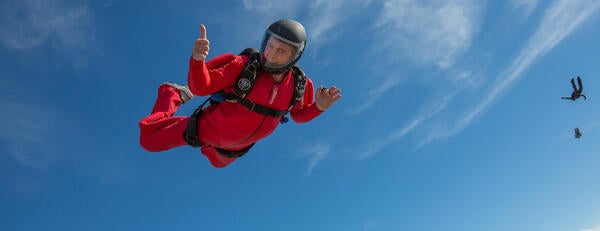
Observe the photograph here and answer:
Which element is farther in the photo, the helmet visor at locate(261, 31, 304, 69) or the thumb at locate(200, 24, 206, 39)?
the helmet visor at locate(261, 31, 304, 69)

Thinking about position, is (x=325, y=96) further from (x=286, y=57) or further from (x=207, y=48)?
(x=207, y=48)

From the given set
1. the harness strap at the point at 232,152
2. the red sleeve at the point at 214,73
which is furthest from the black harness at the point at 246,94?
the harness strap at the point at 232,152

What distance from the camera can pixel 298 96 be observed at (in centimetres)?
750

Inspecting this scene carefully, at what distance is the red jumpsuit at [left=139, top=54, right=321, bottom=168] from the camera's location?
267 inches

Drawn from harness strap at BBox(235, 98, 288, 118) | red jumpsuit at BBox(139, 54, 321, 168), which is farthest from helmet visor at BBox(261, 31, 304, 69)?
harness strap at BBox(235, 98, 288, 118)

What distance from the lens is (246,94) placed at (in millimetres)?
6930

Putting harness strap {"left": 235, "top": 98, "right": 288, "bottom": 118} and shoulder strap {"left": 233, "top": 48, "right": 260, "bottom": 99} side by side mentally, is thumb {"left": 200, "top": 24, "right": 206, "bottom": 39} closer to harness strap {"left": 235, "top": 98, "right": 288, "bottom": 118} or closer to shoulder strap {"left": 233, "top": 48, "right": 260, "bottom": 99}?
shoulder strap {"left": 233, "top": 48, "right": 260, "bottom": 99}

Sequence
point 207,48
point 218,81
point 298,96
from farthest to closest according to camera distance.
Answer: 1. point 298,96
2. point 218,81
3. point 207,48

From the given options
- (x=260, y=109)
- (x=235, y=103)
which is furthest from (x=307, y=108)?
(x=235, y=103)

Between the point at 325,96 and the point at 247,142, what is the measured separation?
1.60 metres

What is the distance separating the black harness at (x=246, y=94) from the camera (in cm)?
684

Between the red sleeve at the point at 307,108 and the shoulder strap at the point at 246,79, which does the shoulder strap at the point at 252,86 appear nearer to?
the shoulder strap at the point at 246,79

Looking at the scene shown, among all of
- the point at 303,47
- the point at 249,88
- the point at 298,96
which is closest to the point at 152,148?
the point at 249,88

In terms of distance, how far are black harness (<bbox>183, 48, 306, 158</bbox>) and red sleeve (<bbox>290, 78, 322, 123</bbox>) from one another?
55 centimetres
